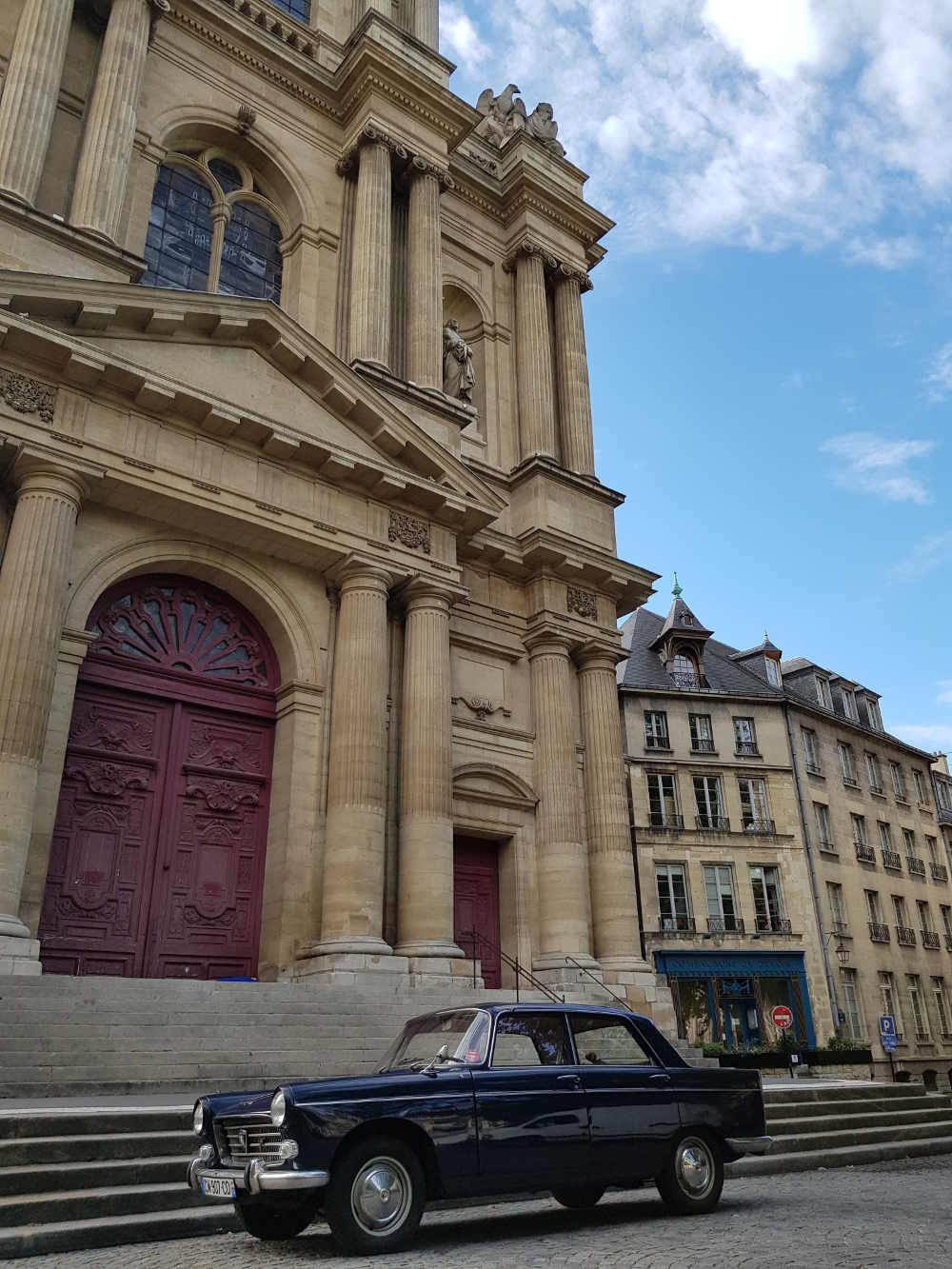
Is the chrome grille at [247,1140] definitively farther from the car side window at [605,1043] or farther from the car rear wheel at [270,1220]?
the car side window at [605,1043]

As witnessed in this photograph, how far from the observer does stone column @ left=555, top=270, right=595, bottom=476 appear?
20938 mm

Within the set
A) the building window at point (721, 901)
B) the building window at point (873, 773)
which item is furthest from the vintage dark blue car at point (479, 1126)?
the building window at point (873, 773)

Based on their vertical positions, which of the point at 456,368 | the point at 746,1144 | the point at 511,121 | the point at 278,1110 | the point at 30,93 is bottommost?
the point at 746,1144

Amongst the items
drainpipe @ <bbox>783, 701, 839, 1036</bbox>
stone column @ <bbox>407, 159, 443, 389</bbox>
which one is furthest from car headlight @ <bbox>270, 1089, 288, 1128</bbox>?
drainpipe @ <bbox>783, 701, 839, 1036</bbox>

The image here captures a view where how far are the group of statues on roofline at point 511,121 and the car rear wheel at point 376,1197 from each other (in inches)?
881

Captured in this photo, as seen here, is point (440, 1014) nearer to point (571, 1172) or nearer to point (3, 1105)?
point (571, 1172)

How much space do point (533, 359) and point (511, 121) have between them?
6.93m

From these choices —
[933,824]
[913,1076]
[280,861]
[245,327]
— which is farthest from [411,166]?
[933,824]

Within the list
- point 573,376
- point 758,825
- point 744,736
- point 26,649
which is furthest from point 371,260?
point 758,825

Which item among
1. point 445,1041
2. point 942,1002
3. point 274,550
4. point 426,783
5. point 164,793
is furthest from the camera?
point 942,1002

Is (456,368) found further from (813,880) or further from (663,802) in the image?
(813,880)

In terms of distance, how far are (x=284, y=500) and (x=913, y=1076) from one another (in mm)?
31698

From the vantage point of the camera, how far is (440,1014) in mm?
7023

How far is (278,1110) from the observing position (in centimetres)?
559
